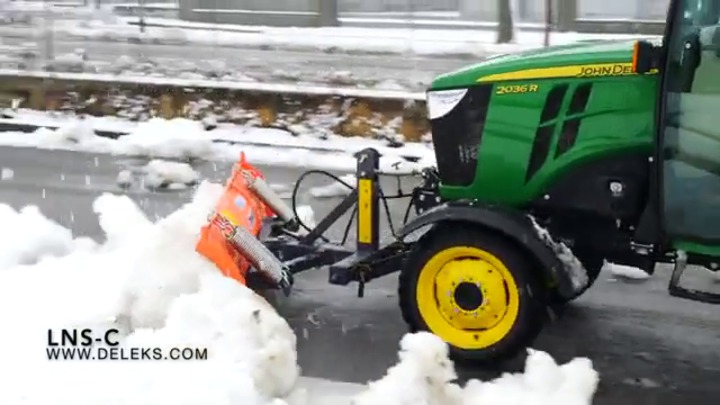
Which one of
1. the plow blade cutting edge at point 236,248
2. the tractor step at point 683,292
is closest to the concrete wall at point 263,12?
the plow blade cutting edge at point 236,248

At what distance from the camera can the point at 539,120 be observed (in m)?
5.59

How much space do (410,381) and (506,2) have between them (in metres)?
15.8

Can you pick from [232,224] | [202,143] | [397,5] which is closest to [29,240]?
[232,224]

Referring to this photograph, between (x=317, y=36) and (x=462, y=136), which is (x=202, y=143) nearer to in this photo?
(x=462, y=136)

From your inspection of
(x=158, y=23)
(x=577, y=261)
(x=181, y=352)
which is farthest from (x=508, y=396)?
(x=158, y=23)

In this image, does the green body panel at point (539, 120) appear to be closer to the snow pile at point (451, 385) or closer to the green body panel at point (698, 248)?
the green body panel at point (698, 248)

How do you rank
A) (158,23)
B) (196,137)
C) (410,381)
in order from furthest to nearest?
(158,23), (196,137), (410,381)

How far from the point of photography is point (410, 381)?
4562mm

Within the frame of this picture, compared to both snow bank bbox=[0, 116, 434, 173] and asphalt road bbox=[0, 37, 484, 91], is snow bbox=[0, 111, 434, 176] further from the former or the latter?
asphalt road bbox=[0, 37, 484, 91]

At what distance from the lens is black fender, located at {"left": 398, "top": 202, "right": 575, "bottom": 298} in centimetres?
543

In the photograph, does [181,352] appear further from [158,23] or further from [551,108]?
[158,23]

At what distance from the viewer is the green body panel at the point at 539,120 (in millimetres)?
5340

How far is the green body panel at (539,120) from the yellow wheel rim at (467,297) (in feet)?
1.26

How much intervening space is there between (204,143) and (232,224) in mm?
6127
